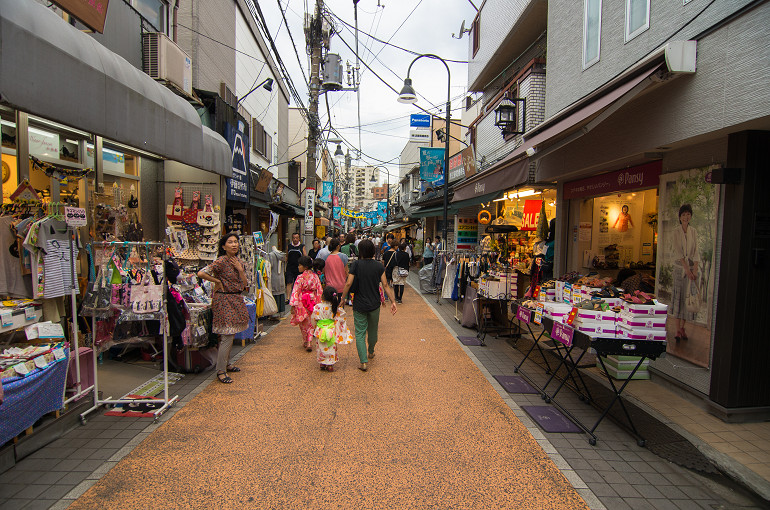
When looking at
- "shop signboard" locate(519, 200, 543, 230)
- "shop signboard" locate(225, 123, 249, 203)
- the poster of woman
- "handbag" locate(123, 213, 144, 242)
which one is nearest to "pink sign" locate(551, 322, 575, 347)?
the poster of woman

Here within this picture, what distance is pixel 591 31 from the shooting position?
7004 mm

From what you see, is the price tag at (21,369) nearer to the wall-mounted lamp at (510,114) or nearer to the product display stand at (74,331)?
the product display stand at (74,331)

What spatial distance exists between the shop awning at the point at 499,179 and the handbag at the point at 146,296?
600 centimetres

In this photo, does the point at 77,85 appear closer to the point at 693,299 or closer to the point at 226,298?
the point at 226,298

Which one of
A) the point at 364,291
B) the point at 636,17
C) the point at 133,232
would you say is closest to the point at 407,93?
the point at 636,17

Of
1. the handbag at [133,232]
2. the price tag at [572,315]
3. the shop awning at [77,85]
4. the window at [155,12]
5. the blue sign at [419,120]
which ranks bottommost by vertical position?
the price tag at [572,315]

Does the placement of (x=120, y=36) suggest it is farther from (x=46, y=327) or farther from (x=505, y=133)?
(x=505, y=133)

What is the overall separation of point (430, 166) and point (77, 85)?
15572mm

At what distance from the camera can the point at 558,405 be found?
15.4ft

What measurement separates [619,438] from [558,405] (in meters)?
0.69

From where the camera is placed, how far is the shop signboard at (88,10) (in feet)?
13.8

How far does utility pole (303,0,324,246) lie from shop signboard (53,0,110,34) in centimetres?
857

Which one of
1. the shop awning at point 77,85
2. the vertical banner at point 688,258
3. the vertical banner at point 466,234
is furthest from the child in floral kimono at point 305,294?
the vertical banner at point 466,234

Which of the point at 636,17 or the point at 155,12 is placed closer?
the point at 636,17
